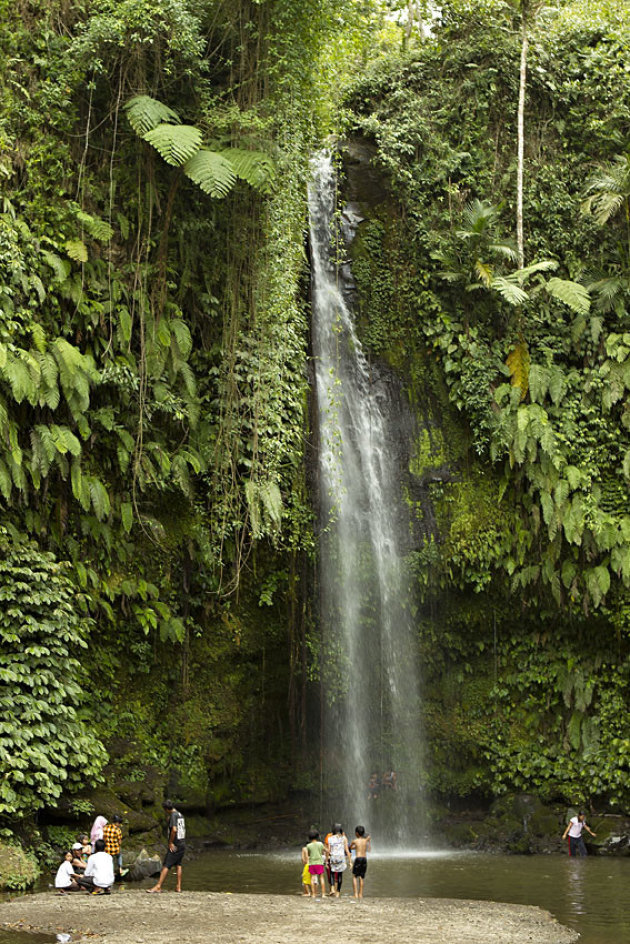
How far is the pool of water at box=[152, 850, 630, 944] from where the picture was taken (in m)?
9.81

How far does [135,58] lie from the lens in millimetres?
15164

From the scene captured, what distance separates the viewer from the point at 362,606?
16906 mm

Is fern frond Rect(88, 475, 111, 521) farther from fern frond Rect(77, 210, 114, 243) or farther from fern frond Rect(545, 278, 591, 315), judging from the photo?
fern frond Rect(545, 278, 591, 315)

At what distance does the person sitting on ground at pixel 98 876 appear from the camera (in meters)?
10.5

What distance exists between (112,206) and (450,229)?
6813 millimetres

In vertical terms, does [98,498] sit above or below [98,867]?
above

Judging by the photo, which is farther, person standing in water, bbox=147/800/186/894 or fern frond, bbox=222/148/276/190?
fern frond, bbox=222/148/276/190

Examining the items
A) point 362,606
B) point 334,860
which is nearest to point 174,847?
point 334,860

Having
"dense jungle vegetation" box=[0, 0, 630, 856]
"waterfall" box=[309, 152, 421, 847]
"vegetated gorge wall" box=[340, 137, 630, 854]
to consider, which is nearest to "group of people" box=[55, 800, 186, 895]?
"dense jungle vegetation" box=[0, 0, 630, 856]

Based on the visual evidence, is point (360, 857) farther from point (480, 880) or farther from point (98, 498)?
point (98, 498)

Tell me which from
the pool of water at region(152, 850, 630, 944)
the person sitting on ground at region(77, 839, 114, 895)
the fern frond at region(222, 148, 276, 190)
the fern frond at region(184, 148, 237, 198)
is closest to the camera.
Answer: the pool of water at region(152, 850, 630, 944)

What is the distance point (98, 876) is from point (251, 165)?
10130 mm

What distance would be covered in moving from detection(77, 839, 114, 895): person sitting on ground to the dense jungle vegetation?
175cm

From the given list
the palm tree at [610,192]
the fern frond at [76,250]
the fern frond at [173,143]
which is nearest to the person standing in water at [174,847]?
the fern frond at [76,250]
